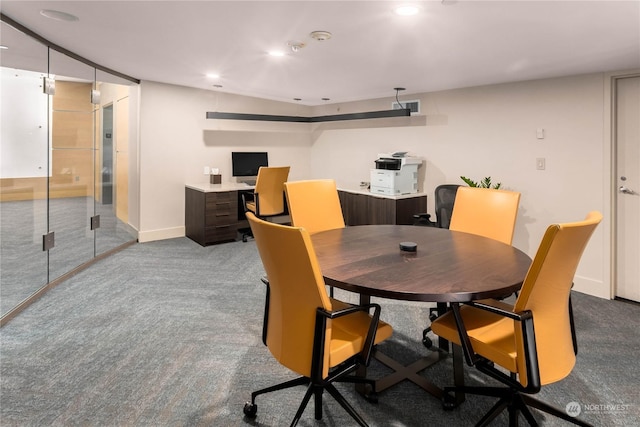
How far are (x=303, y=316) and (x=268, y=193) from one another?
4182 mm

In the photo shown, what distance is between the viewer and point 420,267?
206cm

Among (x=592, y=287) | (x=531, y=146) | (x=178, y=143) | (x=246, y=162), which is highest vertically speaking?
(x=178, y=143)

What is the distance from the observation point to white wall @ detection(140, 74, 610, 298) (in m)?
3.96

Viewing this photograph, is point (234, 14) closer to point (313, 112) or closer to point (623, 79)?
point (623, 79)

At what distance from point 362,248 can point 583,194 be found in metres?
2.82

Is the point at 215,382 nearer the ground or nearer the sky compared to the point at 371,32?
nearer the ground

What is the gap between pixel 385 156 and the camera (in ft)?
18.0

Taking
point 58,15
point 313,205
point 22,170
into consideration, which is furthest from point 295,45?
point 22,170

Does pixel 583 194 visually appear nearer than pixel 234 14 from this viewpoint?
No

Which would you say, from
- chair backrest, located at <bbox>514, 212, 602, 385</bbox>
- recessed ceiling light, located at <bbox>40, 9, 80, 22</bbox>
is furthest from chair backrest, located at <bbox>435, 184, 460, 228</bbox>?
recessed ceiling light, located at <bbox>40, 9, 80, 22</bbox>

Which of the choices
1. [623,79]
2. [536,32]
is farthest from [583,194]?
[536,32]

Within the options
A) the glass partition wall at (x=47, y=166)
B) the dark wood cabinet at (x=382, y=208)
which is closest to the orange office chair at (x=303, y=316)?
the glass partition wall at (x=47, y=166)

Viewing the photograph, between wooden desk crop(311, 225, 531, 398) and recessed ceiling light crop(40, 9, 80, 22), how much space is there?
7.47ft

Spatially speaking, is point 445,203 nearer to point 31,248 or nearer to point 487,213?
point 487,213
